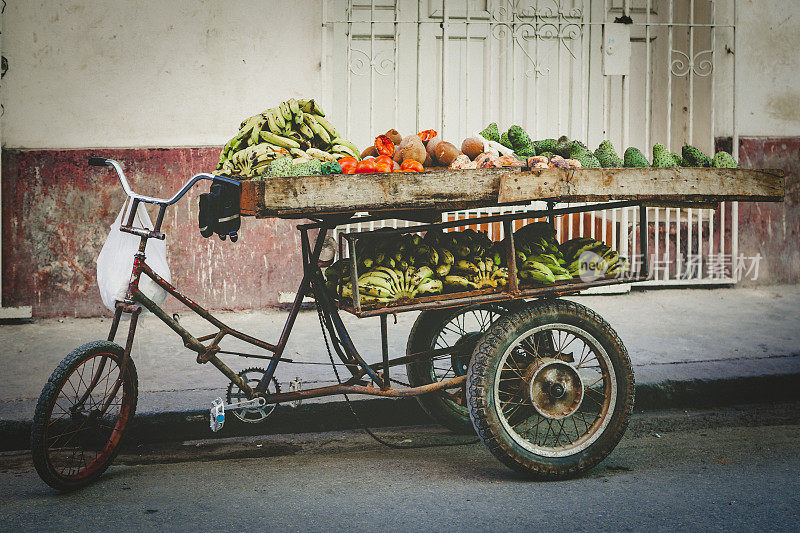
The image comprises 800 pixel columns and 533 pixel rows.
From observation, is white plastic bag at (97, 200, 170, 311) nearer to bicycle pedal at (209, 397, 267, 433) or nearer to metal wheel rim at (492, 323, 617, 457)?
bicycle pedal at (209, 397, 267, 433)

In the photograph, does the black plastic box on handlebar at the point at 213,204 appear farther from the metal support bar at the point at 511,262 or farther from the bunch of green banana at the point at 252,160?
the metal support bar at the point at 511,262

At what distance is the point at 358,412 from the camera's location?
13.2ft

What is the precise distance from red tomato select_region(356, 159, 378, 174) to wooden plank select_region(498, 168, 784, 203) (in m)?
0.58

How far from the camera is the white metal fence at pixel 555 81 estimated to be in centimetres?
712

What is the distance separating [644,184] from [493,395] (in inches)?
44.9

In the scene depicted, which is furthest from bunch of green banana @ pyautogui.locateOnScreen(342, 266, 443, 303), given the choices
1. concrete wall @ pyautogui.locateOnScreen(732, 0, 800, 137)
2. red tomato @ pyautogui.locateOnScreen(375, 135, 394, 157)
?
concrete wall @ pyautogui.locateOnScreen(732, 0, 800, 137)

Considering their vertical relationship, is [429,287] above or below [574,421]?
above

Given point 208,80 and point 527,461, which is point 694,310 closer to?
point 527,461

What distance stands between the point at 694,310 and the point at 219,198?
4.92m

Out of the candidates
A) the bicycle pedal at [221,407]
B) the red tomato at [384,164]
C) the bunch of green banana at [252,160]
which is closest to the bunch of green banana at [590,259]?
the red tomato at [384,164]

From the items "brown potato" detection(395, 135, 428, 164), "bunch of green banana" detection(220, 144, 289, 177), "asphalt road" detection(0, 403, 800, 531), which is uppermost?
"brown potato" detection(395, 135, 428, 164)

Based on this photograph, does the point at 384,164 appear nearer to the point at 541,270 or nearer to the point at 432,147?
the point at 432,147

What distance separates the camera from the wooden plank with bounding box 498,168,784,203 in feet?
10.0

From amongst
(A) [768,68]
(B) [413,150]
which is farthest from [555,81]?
(B) [413,150]
